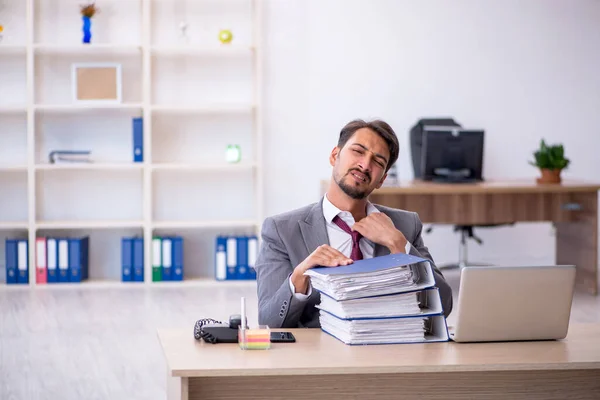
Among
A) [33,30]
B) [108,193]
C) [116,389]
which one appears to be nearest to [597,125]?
[108,193]

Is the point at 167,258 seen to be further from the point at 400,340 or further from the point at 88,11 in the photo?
the point at 400,340

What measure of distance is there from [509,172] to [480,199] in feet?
5.02

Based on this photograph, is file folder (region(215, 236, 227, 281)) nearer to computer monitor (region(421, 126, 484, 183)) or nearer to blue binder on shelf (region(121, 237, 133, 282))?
blue binder on shelf (region(121, 237, 133, 282))

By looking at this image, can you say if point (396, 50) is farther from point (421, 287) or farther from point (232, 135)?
point (421, 287)

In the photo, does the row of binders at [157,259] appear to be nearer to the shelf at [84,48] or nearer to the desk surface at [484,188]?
the shelf at [84,48]

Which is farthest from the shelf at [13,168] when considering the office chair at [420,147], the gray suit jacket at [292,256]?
the gray suit jacket at [292,256]

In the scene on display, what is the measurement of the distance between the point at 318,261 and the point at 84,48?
511 cm

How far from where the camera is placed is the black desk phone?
2.20 meters

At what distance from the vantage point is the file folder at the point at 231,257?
22.7 feet

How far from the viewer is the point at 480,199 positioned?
20.5ft

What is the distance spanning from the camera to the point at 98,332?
16.9ft

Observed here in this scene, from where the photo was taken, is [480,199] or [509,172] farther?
[509,172]

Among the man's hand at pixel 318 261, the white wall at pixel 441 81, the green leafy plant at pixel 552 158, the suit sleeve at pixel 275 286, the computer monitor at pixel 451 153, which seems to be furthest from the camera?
the white wall at pixel 441 81

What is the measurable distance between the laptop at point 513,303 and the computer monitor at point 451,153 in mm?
4278
